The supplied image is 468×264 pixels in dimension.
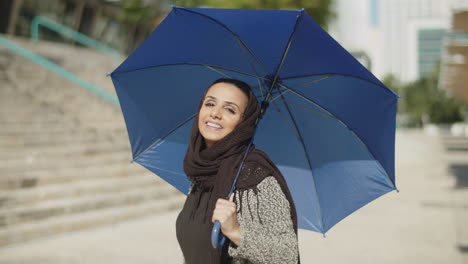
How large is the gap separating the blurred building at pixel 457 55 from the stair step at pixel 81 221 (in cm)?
758

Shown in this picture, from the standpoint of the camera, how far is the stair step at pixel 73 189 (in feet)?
19.2

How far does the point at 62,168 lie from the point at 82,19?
75.5 feet

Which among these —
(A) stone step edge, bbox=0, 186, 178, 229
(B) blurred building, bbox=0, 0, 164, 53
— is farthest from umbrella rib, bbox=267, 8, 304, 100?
(B) blurred building, bbox=0, 0, 164, 53

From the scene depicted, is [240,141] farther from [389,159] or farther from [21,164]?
[21,164]

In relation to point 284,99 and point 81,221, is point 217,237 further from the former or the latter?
point 81,221

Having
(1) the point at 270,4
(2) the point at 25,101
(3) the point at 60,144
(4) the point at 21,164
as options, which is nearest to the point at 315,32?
(4) the point at 21,164

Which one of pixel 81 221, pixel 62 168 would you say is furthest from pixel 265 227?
pixel 62 168

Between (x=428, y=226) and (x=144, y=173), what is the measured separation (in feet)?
15.7

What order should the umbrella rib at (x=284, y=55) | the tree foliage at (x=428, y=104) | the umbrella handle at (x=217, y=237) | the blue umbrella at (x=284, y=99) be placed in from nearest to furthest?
the umbrella handle at (x=217, y=237) < the umbrella rib at (x=284, y=55) < the blue umbrella at (x=284, y=99) < the tree foliage at (x=428, y=104)

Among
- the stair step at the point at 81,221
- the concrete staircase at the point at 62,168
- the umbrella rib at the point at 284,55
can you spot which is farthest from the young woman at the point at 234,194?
the concrete staircase at the point at 62,168

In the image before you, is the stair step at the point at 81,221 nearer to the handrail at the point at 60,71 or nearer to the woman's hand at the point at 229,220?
the handrail at the point at 60,71

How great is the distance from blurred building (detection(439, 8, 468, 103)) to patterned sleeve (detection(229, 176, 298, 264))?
937cm

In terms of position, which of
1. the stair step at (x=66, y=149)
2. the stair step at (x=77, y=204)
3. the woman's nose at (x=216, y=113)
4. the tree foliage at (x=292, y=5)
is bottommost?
the stair step at (x=77, y=204)

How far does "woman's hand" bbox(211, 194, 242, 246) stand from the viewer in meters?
1.83
